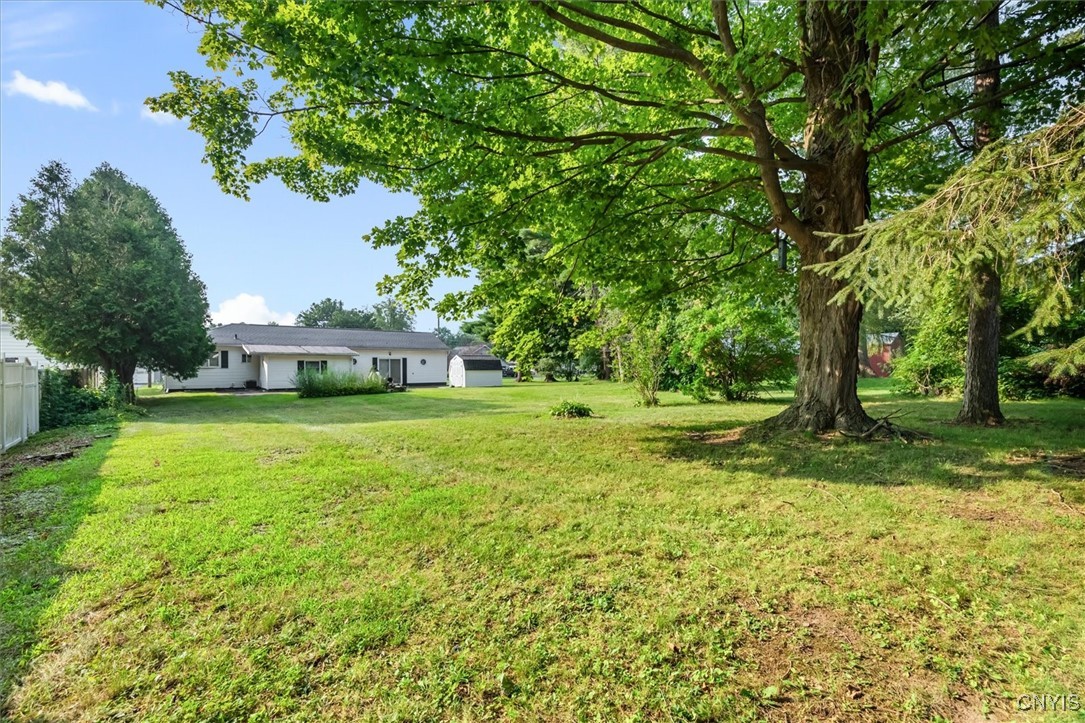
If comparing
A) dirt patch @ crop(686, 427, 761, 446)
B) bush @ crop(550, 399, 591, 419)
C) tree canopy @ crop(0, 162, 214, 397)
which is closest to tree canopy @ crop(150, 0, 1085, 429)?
dirt patch @ crop(686, 427, 761, 446)

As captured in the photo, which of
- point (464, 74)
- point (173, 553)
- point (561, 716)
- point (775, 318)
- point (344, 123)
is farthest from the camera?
point (775, 318)

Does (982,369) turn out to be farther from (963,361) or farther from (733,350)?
(963,361)

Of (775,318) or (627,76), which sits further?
(775,318)

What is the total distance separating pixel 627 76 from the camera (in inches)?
329

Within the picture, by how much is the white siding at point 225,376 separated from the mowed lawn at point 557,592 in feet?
80.8

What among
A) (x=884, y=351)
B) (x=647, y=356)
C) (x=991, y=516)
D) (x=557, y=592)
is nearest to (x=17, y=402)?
(x=557, y=592)

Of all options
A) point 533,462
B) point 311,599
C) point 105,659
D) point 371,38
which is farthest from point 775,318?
point 105,659

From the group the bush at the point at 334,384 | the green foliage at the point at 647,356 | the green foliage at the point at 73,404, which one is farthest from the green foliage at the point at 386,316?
the green foliage at the point at 647,356

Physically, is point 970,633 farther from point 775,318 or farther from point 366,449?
point 775,318

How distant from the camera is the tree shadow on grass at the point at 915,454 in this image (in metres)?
5.31

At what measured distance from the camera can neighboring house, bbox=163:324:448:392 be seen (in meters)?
27.9

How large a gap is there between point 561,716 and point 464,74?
257 inches

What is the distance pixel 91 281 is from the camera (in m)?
18.1

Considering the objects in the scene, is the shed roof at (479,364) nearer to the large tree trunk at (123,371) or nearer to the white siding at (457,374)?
the white siding at (457,374)
